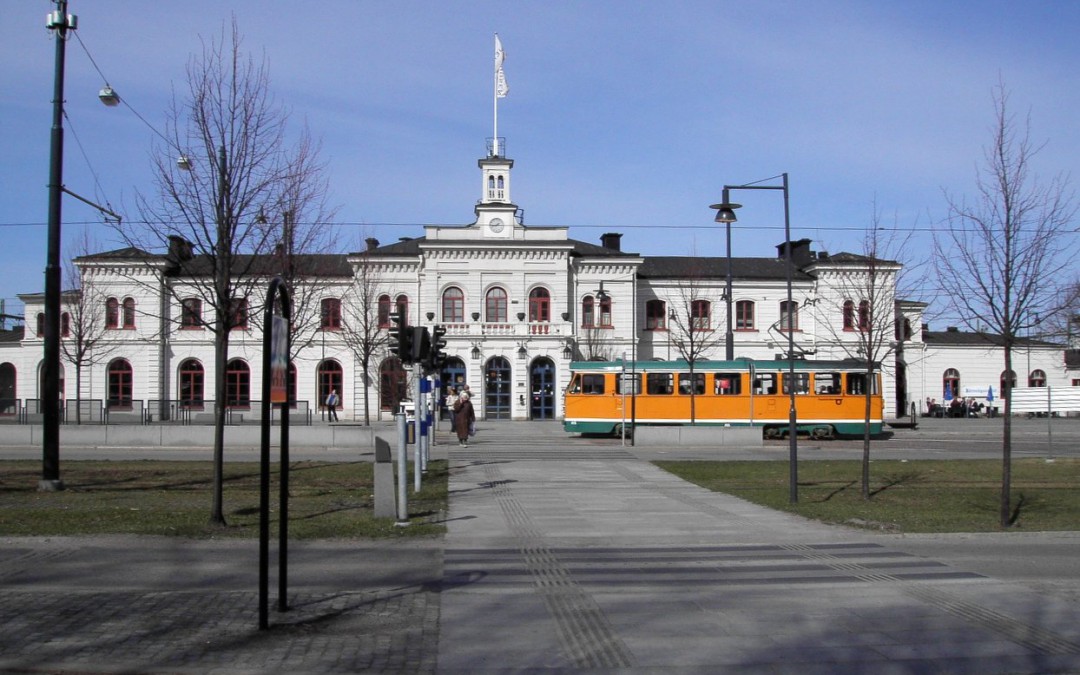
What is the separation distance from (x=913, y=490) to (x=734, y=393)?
19.9 meters

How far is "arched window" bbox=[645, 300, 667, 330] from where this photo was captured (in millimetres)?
61719

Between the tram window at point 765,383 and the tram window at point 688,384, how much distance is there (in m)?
2.21

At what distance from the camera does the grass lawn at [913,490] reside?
14695 mm

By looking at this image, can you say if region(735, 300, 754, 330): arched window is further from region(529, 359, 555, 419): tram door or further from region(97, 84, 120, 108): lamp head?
region(97, 84, 120, 108): lamp head

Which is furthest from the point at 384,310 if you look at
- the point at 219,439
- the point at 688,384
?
the point at 219,439

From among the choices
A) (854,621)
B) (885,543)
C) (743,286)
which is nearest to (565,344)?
(743,286)

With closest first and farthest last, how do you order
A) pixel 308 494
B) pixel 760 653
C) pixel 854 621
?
pixel 760 653, pixel 854 621, pixel 308 494

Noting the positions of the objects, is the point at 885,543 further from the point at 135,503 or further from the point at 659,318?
the point at 659,318

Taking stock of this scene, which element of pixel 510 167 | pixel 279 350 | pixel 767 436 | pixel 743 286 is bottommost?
pixel 767 436

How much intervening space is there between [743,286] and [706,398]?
24.3m

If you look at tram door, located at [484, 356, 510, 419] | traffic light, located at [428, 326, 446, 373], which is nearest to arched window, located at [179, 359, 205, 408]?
tram door, located at [484, 356, 510, 419]

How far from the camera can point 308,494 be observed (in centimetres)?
1786

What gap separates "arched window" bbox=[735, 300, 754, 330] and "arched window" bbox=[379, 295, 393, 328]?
22.5m

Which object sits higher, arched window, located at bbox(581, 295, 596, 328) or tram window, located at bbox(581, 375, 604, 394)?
arched window, located at bbox(581, 295, 596, 328)
